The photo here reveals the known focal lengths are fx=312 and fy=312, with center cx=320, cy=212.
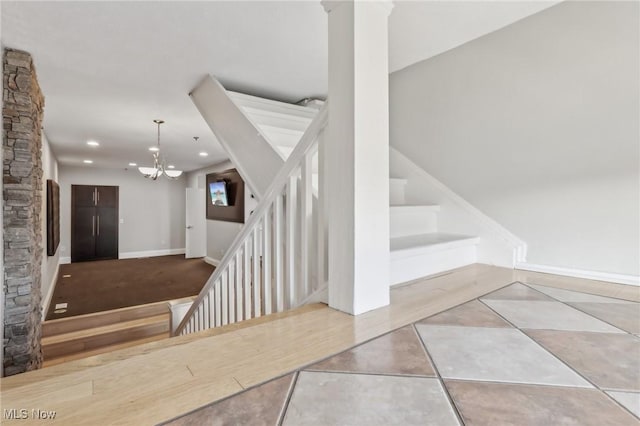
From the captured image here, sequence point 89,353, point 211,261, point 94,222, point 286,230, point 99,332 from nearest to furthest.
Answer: point 286,230, point 89,353, point 99,332, point 211,261, point 94,222

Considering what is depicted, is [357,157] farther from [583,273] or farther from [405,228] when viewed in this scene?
[583,273]

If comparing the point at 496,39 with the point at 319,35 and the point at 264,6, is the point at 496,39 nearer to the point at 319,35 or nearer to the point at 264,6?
the point at 319,35

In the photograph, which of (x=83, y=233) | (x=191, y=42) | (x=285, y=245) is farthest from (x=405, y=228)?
(x=83, y=233)

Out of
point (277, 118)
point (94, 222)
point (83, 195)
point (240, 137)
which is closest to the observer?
point (240, 137)

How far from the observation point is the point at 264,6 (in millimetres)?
1644

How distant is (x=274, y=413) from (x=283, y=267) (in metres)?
1.04

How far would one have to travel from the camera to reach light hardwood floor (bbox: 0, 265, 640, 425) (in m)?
0.59

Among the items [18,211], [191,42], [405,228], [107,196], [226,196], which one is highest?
[191,42]

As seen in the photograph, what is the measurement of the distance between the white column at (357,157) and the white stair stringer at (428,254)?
318 mm

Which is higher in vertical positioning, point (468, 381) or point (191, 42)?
point (191, 42)

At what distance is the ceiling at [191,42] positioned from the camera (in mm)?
1659

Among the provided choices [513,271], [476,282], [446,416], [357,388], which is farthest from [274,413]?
[513,271]

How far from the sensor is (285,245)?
1464 mm

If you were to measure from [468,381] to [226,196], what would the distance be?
6.81 metres
